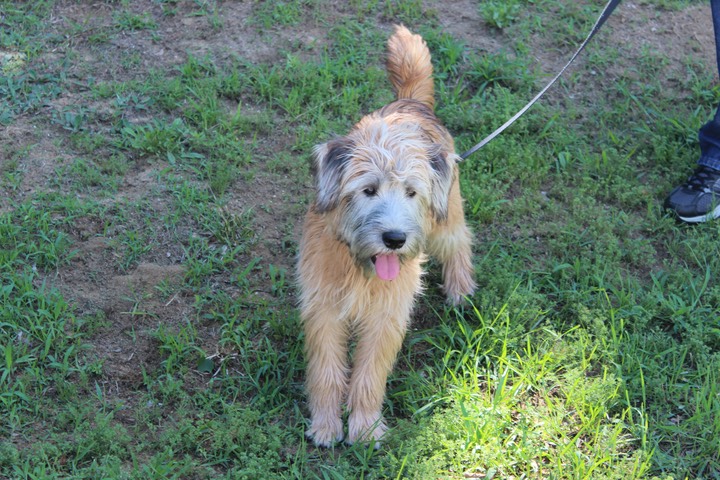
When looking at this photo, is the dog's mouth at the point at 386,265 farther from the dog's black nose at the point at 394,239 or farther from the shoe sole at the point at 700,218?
the shoe sole at the point at 700,218

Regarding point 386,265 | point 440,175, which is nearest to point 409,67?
point 440,175

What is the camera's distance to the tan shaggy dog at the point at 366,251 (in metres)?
3.48

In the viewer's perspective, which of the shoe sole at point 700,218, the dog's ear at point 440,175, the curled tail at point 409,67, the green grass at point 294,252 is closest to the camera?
the dog's ear at point 440,175

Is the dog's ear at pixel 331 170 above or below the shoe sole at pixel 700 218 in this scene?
above

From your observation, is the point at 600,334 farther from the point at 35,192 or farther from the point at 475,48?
the point at 35,192

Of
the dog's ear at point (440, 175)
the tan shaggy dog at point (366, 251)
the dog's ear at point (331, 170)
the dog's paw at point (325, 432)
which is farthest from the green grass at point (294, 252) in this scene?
the dog's ear at point (331, 170)

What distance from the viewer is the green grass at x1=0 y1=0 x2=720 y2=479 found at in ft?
12.3

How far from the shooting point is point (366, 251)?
345 cm

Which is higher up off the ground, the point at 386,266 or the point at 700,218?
the point at 386,266

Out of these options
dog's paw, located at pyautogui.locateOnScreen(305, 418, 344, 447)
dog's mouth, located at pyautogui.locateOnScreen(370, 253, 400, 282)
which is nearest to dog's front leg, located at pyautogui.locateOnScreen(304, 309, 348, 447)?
dog's paw, located at pyautogui.locateOnScreen(305, 418, 344, 447)

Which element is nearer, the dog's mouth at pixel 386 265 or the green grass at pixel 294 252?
the dog's mouth at pixel 386 265

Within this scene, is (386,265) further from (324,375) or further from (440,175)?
(324,375)

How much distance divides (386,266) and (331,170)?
0.48 m

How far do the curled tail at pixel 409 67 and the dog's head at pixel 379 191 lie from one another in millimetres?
993
